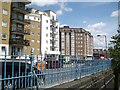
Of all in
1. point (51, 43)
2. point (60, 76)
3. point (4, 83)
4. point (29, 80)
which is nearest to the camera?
point (4, 83)

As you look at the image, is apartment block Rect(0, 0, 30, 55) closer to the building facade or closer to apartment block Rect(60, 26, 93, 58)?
the building facade

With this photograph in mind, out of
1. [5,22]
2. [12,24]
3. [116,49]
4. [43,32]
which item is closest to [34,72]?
[116,49]

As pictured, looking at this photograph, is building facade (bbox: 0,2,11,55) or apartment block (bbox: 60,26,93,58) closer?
building facade (bbox: 0,2,11,55)

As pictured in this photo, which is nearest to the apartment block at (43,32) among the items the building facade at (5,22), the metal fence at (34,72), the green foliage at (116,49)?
the building facade at (5,22)

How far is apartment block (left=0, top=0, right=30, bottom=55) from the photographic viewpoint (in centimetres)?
4706

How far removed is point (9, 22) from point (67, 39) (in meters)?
79.5

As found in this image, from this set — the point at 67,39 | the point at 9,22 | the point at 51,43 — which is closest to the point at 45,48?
the point at 51,43

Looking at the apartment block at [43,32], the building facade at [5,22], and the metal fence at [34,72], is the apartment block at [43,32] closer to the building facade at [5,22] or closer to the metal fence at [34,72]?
the building facade at [5,22]

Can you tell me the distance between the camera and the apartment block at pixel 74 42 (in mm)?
122875

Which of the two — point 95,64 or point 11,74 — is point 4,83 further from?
point 95,64

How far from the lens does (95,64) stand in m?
26.3

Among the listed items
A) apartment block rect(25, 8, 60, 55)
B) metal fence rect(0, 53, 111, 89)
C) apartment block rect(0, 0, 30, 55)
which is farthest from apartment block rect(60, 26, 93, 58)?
metal fence rect(0, 53, 111, 89)

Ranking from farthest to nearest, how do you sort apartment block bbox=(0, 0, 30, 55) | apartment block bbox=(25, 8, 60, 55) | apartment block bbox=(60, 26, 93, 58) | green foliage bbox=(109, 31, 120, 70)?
1. apartment block bbox=(60, 26, 93, 58)
2. apartment block bbox=(25, 8, 60, 55)
3. apartment block bbox=(0, 0, 30, 55)
4. green foliage bbox=(109, 31, 120, 70)

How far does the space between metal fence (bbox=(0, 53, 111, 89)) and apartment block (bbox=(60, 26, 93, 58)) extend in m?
102
